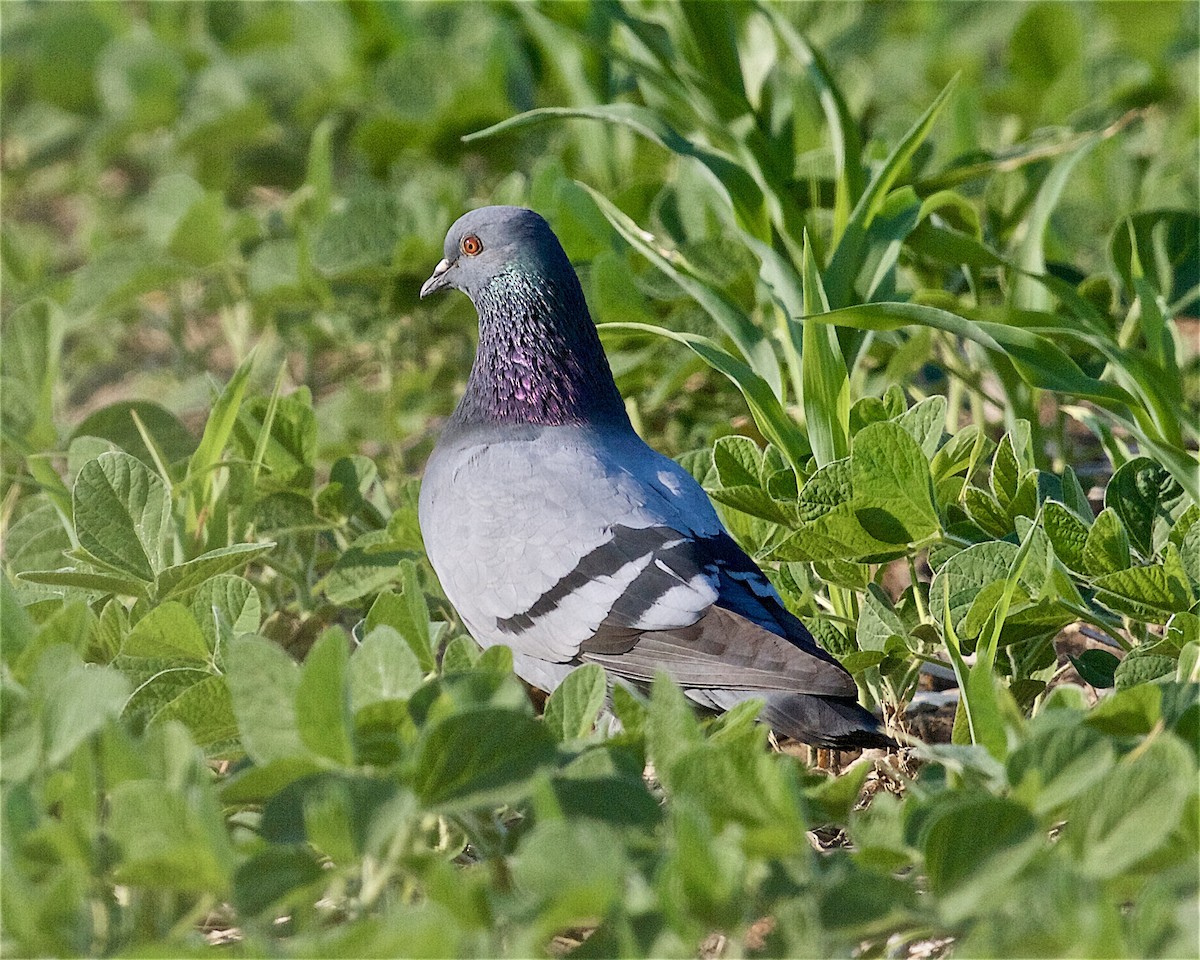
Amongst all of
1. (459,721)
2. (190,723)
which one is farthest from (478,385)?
(459,721)

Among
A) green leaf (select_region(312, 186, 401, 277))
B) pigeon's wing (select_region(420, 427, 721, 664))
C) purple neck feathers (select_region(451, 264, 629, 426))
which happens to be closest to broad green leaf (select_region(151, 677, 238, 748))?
pigeon's wing (select_region(420, 427, 721, 664))

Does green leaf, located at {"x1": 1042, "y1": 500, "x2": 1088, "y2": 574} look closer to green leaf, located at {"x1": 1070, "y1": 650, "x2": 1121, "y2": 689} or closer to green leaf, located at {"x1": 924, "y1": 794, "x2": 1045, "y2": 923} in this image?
green leaf, located at {"x1": 1070, "y1": 650, "x2": 1121, "y2": 689}

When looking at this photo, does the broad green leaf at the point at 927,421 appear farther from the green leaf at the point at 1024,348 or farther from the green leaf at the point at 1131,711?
the green leaf at the point at 1131,711

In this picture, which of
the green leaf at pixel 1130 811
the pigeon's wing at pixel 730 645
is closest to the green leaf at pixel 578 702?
the pigeon's wing at pixel 730 645

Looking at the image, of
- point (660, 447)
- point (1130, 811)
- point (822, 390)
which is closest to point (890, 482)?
point (822, 390)

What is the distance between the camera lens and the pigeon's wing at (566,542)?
A: 3016mm

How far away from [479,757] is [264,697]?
1.26 ft

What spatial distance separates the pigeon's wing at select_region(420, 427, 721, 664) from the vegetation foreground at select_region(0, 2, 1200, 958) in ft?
0.54

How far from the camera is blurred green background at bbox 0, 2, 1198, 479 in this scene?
15.0ft

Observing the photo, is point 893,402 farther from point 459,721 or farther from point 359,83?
point 359,83

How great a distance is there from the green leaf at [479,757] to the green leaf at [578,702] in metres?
0.27

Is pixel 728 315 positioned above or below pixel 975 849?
above

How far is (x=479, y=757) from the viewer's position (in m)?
2.23

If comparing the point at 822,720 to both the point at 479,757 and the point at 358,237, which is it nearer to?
the point at 479,757
